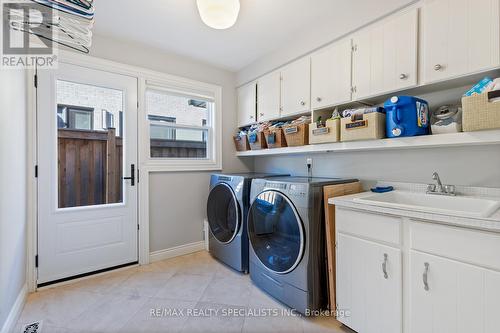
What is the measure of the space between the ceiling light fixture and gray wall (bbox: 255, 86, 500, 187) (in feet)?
4.82

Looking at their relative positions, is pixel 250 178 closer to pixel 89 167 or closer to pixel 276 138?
pixel 276 138

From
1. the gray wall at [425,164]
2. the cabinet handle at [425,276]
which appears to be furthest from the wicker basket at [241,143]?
the cabinet handle at [425,276]

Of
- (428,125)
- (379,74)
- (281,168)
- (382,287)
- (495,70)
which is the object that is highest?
(379,74)

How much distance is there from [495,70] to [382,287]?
4.39 ft

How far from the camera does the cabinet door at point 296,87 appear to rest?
7.41 ft

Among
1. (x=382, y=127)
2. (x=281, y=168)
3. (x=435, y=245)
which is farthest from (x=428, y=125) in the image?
(x=281, y=168)

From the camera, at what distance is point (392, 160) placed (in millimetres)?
1916

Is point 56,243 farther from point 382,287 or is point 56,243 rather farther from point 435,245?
point 435,245

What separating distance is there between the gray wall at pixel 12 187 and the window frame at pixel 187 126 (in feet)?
3.11

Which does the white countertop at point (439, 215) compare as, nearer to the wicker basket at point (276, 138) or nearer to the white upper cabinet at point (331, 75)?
the white upper cabinet at point (331, 75)

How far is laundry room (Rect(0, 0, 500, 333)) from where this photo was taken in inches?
50.3

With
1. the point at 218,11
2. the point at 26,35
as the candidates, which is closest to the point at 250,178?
the point at 218,11

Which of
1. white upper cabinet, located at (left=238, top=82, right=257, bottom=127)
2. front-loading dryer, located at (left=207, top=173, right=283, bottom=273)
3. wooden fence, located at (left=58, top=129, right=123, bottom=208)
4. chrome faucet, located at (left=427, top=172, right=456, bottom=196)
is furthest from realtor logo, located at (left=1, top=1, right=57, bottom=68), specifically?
chrome faucet, located at (left=427, top=172, right=456, bottom=196)

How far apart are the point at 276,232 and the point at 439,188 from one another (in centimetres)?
118
